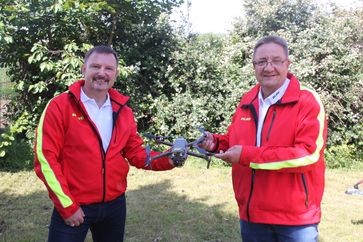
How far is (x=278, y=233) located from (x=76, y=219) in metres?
1.22

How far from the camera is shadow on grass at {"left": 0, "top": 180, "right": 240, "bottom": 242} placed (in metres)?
4.78

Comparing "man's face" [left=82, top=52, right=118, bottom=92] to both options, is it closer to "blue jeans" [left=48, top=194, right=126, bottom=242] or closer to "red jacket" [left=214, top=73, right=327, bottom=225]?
"blue jeans" [left=48, top=194, right=126, bottom=242]

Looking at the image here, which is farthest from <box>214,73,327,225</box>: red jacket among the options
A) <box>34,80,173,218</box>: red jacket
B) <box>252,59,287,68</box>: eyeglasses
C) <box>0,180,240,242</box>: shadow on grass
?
<box>0,180,240,242</box>: shadow on grass

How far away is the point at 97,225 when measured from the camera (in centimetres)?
278

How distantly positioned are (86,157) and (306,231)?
1387 mm

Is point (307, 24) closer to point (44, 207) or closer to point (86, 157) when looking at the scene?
point (44, 207)

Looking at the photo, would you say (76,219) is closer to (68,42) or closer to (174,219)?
(174,219)

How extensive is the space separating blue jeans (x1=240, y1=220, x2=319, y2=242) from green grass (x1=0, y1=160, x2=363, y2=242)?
219 cm

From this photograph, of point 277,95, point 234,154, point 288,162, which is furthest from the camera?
point 277,95

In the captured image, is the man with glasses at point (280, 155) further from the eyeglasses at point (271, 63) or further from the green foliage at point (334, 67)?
the green foliage at point (334, 67)

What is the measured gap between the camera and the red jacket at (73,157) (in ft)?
7.89

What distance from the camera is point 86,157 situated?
8.27ft

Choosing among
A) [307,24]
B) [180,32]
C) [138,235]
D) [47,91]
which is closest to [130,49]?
[180,32]

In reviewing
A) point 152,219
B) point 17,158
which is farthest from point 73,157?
point 17,158
